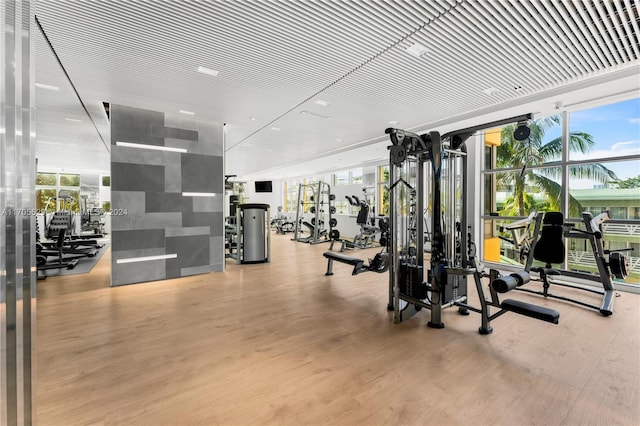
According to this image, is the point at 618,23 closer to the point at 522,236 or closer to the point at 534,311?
the point at 534,311

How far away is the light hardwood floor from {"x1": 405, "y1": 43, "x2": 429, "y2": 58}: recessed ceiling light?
2753 mm

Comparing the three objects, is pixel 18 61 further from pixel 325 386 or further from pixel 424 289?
pixel 424 289

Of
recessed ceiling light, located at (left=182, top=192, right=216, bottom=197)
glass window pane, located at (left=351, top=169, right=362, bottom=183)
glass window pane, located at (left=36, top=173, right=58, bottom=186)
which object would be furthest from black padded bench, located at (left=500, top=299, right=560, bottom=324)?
glass window pane, located at (left=36, top=173, right=58, bottom=186)

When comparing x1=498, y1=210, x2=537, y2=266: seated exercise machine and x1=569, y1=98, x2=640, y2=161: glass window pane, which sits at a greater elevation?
x1=569, y1=98, x2=640, y2=161: glass window pane

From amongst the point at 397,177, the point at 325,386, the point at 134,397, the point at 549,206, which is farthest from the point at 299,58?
the point at 549,206

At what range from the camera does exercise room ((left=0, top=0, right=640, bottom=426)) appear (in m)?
1.77

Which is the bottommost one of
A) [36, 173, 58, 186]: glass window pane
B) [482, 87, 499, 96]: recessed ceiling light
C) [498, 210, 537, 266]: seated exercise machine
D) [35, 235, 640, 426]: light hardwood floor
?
[35, 235, 640, 426]: light hardwood floor

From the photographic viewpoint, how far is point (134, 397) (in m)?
1.88

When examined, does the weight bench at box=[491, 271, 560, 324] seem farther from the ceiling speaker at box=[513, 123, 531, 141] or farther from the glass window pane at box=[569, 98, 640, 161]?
the glass window pane at box=[569, 98, 640, 161]

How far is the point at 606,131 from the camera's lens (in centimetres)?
444

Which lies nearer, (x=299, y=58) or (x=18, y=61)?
(x=18, y=61)

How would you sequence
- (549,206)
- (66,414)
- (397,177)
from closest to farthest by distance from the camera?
1. (66,414)
2. (397,177)
3. (549,206)

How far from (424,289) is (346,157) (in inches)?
248

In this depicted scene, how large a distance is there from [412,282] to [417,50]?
2.39 metres
